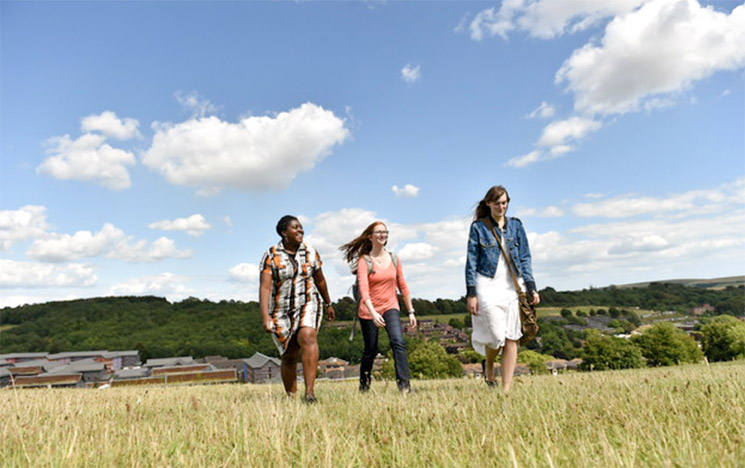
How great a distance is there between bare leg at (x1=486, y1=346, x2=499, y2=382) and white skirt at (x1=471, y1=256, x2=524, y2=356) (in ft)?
0.86

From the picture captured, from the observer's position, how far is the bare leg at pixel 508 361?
557cm

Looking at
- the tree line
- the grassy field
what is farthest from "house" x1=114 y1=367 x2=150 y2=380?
the grassy field

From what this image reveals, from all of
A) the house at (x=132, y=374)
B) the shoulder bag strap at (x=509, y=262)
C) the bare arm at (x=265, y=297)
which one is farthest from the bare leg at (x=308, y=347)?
the house at (x=132, y=374)

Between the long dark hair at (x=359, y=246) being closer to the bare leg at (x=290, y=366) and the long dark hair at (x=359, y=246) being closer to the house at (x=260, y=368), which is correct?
the bare leg at (x=290, y=366)

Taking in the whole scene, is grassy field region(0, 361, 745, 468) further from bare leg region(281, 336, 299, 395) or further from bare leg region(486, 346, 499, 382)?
bare leg region(486, 346, 499, 382)

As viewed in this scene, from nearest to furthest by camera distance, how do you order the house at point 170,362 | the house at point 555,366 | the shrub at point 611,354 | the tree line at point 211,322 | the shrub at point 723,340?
the house at point 555,366 < the shrub at point 723,340 < the shrub at point 611,354 < the house at point 170,362 < the tree line at point 211,322

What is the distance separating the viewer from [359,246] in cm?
712

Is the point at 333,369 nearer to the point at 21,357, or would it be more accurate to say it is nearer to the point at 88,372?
the point at 88,372

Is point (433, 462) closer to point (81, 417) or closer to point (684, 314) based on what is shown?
point (81, 417)

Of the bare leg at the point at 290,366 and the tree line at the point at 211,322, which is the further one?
the tree line at the point at 211,322

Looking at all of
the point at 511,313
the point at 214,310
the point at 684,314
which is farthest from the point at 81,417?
the point at 684,314

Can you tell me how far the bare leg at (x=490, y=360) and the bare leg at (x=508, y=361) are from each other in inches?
12.0

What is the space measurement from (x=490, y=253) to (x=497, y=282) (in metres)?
0.34

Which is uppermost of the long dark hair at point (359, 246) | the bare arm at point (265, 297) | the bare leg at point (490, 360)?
the long dark hair at point (359, 246)
